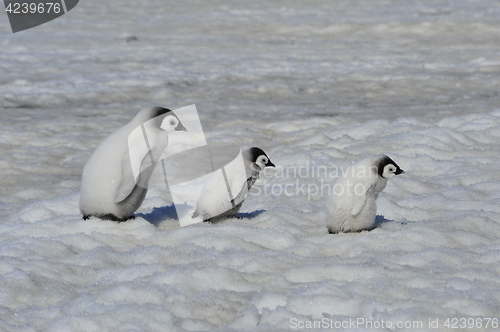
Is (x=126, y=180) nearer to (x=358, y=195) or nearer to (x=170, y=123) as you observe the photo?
(x=170, y=123)

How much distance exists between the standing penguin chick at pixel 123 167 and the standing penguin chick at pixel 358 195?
1.19m

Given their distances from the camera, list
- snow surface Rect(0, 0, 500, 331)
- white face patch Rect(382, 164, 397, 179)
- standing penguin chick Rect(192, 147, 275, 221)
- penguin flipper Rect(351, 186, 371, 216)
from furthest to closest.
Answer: standing penguin chick Rect(192, 147, 275, 221) → white face patch Rect(382, 164, 397, 179) → penguin flipper Rect(351, 186, 371, 216) → snow surface Rect(0, 0, 500, 331)

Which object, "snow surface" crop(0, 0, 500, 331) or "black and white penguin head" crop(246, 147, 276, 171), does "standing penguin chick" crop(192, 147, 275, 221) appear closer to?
"black and white penguin head" crop(246, 147, 276, 171)

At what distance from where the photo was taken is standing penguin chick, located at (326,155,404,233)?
373 cm

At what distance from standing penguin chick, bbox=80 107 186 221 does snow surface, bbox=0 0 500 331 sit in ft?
0.63

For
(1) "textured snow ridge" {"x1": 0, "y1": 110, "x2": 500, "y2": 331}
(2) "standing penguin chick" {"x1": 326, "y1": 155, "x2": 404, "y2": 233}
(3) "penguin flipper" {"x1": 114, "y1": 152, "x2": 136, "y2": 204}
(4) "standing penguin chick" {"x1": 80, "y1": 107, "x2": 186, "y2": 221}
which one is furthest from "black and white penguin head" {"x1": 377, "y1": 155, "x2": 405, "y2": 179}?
(3) "penguin flipper" {"x1": 114, "y1": 152, "x2": 136, "y2": 204}

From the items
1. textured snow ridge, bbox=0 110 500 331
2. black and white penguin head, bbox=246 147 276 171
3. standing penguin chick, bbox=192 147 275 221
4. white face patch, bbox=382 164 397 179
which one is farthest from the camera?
black and white penguin head, bbox=246 147 276 171

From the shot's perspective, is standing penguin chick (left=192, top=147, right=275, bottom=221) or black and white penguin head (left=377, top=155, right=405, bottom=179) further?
standing penguin chick (left=192, top=147, right=275, bottom=221)

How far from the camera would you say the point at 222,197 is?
13.4 ft

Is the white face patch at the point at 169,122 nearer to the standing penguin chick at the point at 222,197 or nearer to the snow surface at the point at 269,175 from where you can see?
the standing penguin chick at the point at 222,197

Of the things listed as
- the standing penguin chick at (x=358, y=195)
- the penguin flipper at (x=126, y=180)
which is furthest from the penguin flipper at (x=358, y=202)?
the penguin flipper at (x=126, y=180)

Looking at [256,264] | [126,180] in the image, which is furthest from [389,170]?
[126,180]

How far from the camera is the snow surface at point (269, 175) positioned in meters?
3.00

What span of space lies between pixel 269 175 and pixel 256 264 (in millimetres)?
2774
